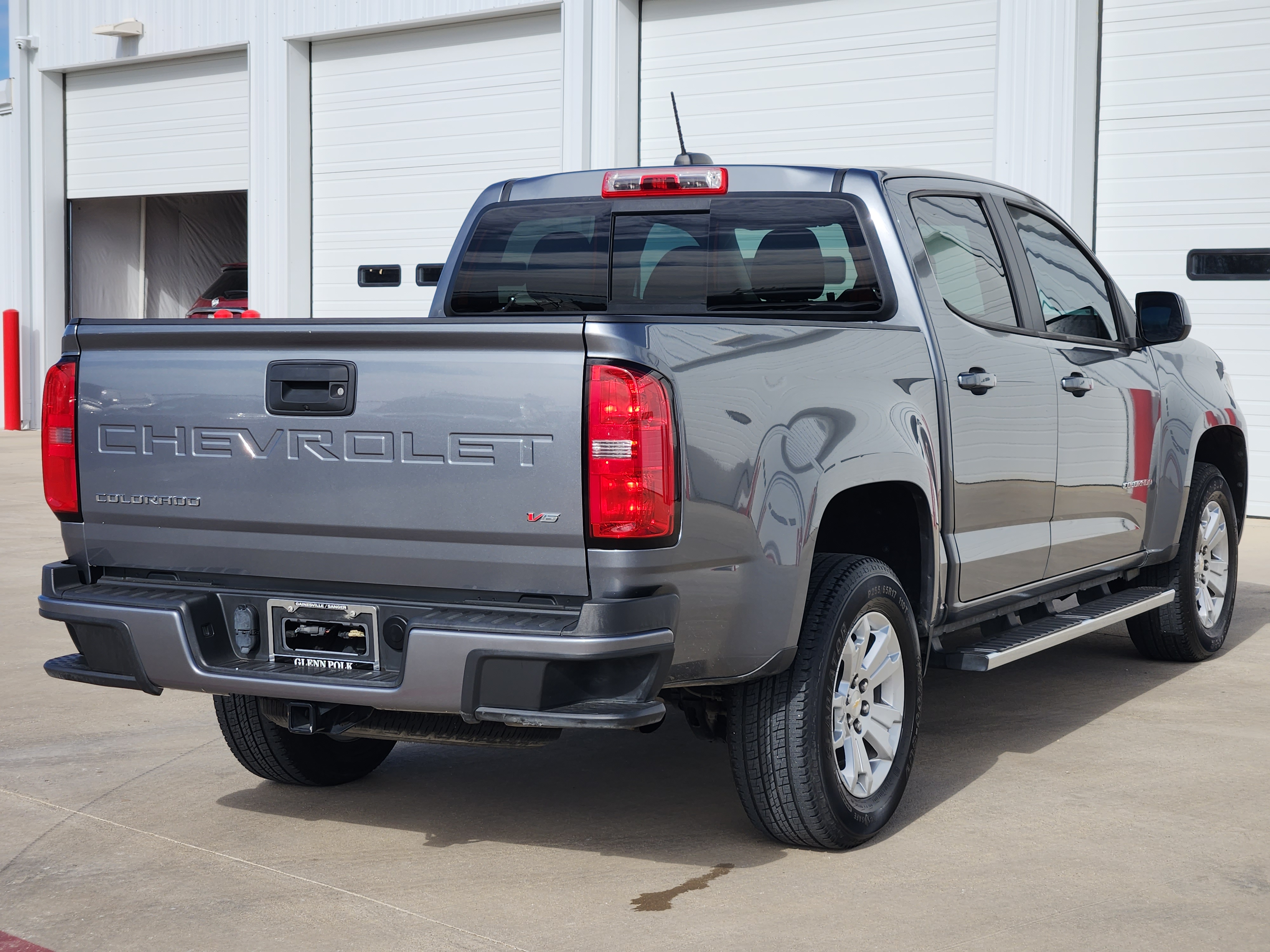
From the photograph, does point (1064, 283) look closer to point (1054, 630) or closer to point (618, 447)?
point (1054, 630)

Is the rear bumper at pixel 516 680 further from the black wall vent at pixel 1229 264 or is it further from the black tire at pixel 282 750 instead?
A: the black wall vent at pixel 1229 264

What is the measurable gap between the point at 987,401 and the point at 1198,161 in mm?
8077

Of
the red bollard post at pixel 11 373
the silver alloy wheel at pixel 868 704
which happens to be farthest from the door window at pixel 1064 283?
the red bollard post at pixel 11 373

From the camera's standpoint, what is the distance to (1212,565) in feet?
21.9

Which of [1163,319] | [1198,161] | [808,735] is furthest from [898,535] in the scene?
[1198,161]

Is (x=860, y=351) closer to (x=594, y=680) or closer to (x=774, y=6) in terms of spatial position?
(x=594, y=680)

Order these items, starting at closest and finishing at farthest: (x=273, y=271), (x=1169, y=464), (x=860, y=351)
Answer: (x=860, y=351) < (x=1169, y=464) < (x=273, y=271)

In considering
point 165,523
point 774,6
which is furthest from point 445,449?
point 774,6

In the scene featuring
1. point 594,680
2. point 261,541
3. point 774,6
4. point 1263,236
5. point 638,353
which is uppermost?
point 774,6

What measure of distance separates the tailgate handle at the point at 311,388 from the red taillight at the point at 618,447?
0.62m

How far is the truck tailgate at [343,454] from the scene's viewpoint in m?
3.35

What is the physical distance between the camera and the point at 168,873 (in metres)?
3.87

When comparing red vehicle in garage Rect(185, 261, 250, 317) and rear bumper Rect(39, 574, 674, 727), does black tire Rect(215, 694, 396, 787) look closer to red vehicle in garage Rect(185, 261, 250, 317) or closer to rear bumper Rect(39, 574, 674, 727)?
rear bumper Rect(39, 574, 674, 727)

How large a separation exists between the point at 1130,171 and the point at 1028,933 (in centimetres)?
980
